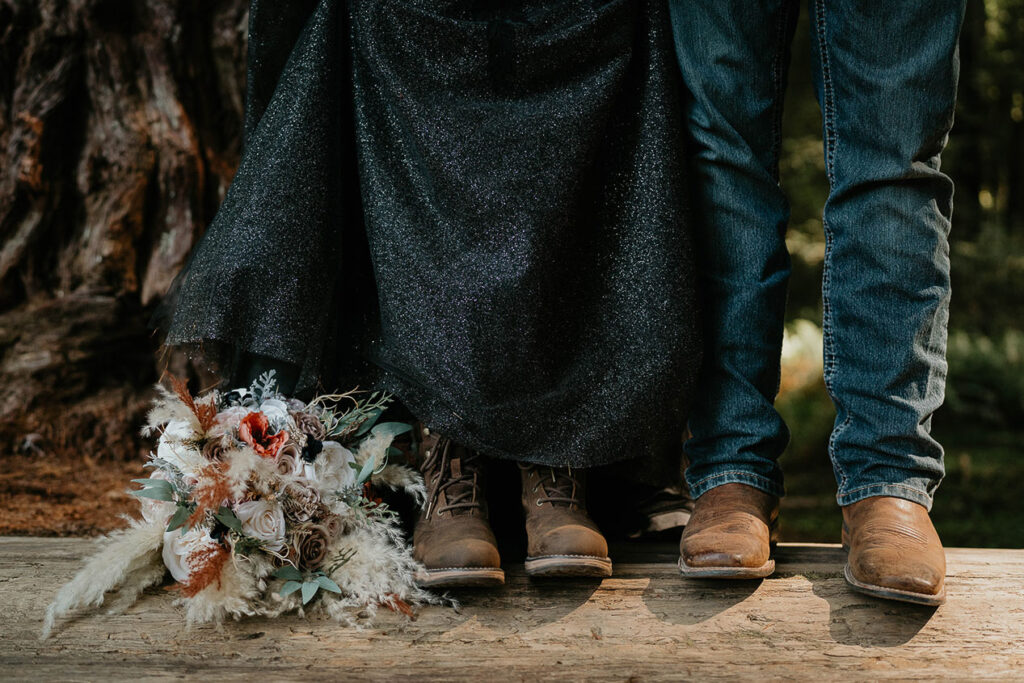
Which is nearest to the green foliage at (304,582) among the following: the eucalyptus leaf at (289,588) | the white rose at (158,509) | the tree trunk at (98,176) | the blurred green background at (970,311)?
the eucalyptus leaf at (289,588)

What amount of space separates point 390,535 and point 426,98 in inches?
34.4

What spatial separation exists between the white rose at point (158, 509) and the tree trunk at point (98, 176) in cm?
79

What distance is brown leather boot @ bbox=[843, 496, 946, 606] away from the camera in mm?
1345

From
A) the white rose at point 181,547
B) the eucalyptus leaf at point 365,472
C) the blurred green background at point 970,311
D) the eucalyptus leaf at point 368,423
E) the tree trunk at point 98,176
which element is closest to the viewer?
the white rose at point 181,547

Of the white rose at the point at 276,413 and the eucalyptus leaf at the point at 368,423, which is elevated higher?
the white rose at the point at 276,413

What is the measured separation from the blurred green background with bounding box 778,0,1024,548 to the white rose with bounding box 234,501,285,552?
2600 mm

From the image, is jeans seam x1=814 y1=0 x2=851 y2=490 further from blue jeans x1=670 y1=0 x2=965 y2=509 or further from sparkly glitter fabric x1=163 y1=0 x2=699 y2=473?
sparkly glitter fabric x1=163 y1=0 x2=699 y2=473

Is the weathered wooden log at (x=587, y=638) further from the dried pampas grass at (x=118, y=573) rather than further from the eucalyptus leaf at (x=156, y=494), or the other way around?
the eucalyptus leaf at (x=156, y=494)

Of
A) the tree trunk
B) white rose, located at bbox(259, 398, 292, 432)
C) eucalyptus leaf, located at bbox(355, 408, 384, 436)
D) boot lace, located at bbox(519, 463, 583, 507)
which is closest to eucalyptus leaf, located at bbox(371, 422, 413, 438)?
eucalyptus leaf, located at bbox(355, 408, 384, 436)

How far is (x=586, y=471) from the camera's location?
1715 mm

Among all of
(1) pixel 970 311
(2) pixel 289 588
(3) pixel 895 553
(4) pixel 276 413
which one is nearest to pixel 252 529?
(2) pixel 289 588

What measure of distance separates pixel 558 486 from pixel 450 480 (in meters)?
0.22

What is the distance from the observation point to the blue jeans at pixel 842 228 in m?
1.45

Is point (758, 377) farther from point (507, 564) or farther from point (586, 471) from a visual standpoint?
point (507, 564)
